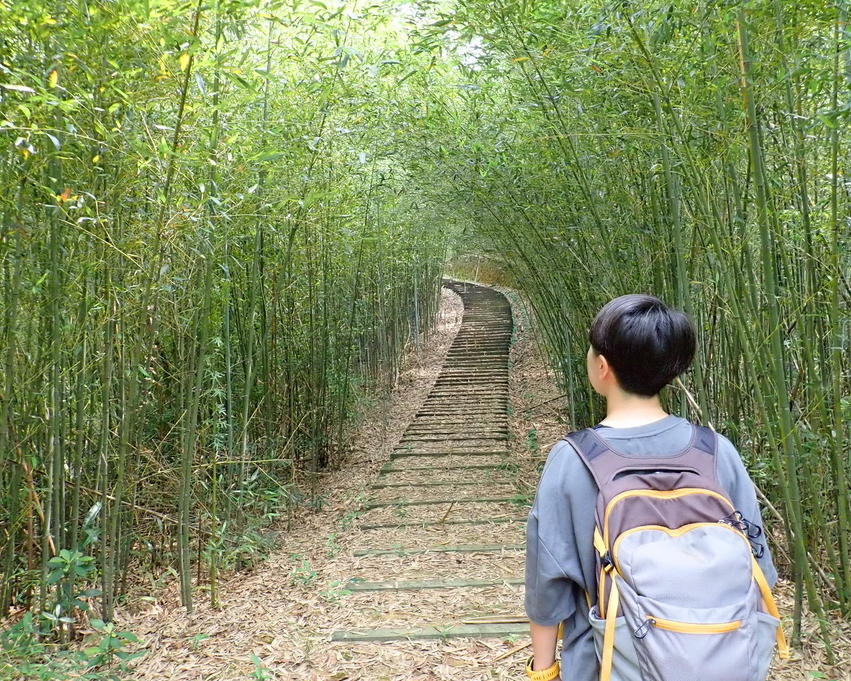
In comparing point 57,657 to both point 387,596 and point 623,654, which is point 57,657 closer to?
point 387,596

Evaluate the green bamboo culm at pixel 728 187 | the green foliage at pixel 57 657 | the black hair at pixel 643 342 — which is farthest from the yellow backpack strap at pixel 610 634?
the green foliage at pixel 57 657

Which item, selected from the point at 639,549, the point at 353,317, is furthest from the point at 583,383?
the point at 639,549

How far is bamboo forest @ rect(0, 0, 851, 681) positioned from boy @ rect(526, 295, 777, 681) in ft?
2.34

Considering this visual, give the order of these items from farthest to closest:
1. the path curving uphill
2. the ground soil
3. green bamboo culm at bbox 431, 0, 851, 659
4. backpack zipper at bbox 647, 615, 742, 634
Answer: the path curving uphill, the ground soil, green bamboo culm at bbox 431, 0, 851, 659, backpack zipper at bbox 647, 615, 742, 634

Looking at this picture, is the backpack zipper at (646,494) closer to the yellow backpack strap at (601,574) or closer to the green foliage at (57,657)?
the yellow backpack strap at (601,574)

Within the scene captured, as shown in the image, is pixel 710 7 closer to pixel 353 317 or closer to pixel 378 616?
pixel 378 616

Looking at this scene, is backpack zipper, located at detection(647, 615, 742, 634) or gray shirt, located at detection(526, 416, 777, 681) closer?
backpack zipper, located at detection(647, 615, 742, 634)

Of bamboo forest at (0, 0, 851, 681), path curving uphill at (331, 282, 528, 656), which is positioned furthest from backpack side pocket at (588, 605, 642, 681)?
path curving uphill at (331, 282, 528, 656)

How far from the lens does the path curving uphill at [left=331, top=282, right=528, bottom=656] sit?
8.13 ft

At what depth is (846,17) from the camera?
146 centimetres

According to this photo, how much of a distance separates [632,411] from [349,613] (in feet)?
6.63

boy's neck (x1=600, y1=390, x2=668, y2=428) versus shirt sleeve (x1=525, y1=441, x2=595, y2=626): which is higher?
boy's neck (x1=600, y1=390, x2=668, y2=428)

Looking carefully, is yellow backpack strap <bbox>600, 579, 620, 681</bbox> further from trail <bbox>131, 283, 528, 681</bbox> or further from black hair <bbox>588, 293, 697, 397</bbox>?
trail <bbox>131, 283, 528, 681</bbox>

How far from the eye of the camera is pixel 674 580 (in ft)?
2.79
